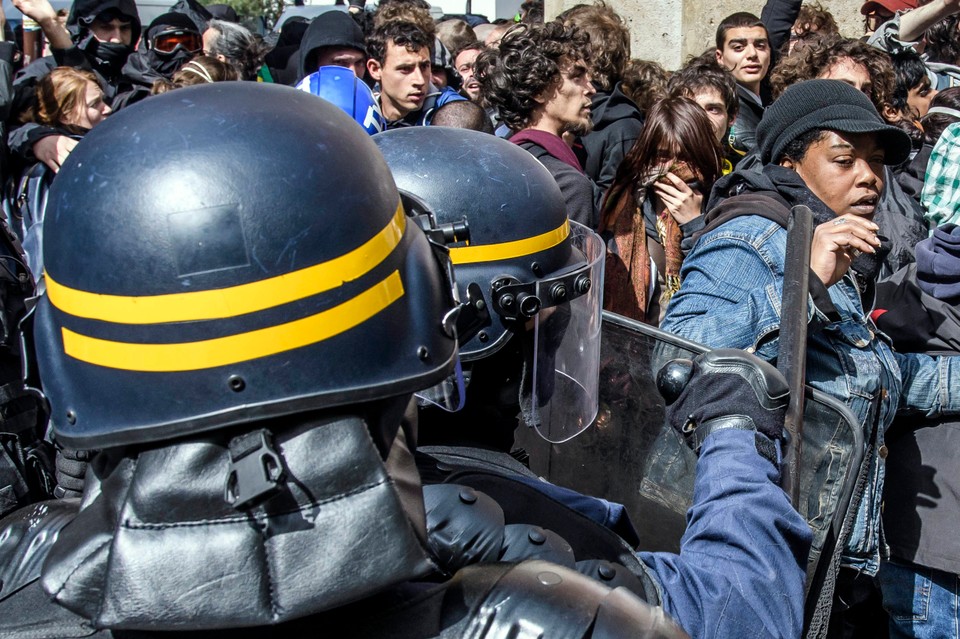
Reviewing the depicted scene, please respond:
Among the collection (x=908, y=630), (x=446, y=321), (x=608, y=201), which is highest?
(x=446, y=321)

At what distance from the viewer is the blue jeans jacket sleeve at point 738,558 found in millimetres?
1446

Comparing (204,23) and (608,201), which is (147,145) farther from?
(204,23)

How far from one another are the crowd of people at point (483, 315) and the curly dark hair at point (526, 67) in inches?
0.4

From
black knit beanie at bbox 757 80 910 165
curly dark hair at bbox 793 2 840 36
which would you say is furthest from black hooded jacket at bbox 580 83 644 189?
curly dark hair at bbox 793 2 840 36

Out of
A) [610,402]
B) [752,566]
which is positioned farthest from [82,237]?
[610,402]

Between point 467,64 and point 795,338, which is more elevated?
point 795,338

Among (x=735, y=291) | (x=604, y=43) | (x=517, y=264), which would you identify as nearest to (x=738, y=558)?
(x=517, y=264)

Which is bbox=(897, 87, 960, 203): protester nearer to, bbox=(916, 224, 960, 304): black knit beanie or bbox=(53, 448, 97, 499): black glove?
bbox=(916, 224, 960, 304): black knit beanie

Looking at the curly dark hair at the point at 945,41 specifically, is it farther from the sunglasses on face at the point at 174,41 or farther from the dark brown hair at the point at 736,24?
the sunglasses on face at the point at 174,41

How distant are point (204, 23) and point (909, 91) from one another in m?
5.22

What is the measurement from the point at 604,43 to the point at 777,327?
283 cm

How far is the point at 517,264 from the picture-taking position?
1958mm

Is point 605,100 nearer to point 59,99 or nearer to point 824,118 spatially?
point 824,118

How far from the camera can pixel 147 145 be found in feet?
3.56
